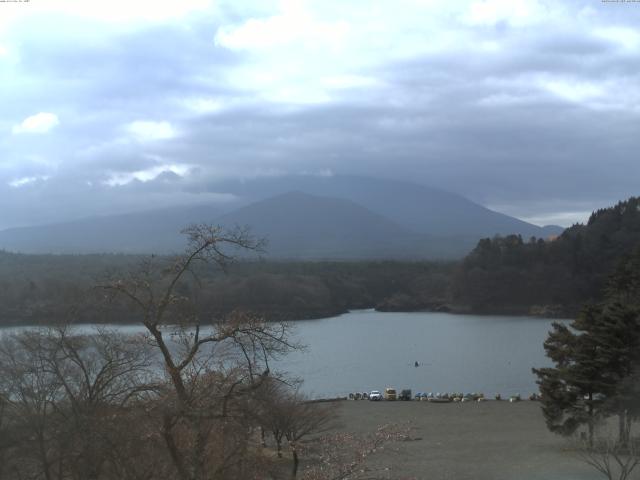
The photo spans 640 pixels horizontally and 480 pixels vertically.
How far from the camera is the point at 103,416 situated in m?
6.29

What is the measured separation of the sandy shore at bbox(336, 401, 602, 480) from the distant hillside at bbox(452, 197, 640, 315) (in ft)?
142

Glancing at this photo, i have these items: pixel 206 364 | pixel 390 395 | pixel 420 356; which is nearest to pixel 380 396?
pixel 390 395

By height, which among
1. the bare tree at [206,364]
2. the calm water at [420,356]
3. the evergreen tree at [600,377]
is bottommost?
the calm water at [420,356]

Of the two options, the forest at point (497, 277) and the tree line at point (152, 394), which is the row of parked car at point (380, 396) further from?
the forest at point (497, 277)

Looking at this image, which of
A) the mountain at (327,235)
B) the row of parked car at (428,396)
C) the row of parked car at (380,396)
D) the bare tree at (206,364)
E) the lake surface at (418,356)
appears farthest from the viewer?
the mountain at (327,235)

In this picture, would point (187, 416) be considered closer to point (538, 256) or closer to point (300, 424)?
point (300, 424)

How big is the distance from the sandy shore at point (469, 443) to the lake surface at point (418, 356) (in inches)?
129

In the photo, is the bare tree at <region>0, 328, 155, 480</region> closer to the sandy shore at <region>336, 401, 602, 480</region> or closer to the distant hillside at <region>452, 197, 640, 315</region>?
the sandy shore at <region>336, 401, 602, 480</region>

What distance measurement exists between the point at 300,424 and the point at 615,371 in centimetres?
671

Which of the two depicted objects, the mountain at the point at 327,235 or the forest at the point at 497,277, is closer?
the forest at the point at 497,277

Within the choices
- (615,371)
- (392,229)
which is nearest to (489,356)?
(615,371)

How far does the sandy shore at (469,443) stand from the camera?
14523mm

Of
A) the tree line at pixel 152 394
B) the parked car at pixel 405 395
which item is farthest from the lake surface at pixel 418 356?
the tree line at pixel 152 394

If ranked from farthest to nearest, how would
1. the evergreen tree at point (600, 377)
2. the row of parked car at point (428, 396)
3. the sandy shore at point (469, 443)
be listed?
the row of parked car at point (428, 396) < the evergreen tree at point (600, 377) < the sandy shore at point (469, 443)
